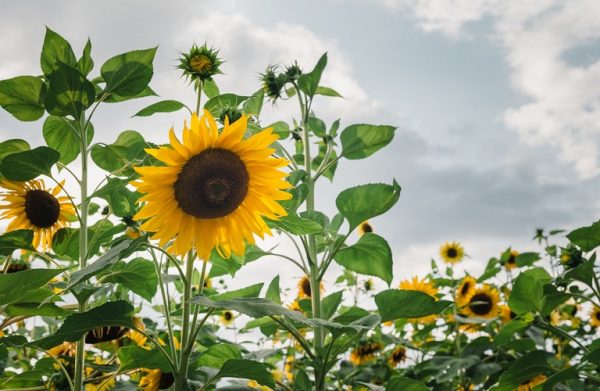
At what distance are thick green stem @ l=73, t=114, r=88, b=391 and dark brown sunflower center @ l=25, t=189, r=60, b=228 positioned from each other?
49 cm

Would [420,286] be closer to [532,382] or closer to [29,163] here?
[532,382]

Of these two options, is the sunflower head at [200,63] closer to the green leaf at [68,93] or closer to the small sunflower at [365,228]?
the green leaf at [68,93]

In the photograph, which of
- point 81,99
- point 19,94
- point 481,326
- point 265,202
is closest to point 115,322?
point 265,202

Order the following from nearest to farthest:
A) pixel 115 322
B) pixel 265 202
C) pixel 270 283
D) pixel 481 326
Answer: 1. pixel 115 322
2. pixel 265 202
3. pixel 270 283
4. pixel 481 326

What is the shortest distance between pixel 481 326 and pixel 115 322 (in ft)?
9.56

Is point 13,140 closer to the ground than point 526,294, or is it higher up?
higher up

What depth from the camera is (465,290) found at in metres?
4.36

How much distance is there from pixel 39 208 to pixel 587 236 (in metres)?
1.98

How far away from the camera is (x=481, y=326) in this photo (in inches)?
153

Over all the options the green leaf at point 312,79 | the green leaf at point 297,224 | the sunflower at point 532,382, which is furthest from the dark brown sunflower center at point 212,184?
the sunflower at point 532,382

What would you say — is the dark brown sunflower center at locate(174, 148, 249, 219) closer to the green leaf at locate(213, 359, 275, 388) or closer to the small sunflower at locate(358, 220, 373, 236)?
the green leaf at locate(213, 359, 275, 388)

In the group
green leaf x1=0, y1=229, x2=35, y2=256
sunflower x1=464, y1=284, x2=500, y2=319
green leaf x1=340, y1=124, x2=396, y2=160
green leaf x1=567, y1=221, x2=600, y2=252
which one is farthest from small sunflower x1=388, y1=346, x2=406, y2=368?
green leaf x1=0, y1=229, x2=35, y2=256

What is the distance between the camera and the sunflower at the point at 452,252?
6020mm

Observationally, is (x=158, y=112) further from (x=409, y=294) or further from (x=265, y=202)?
(x=409, y=294)
